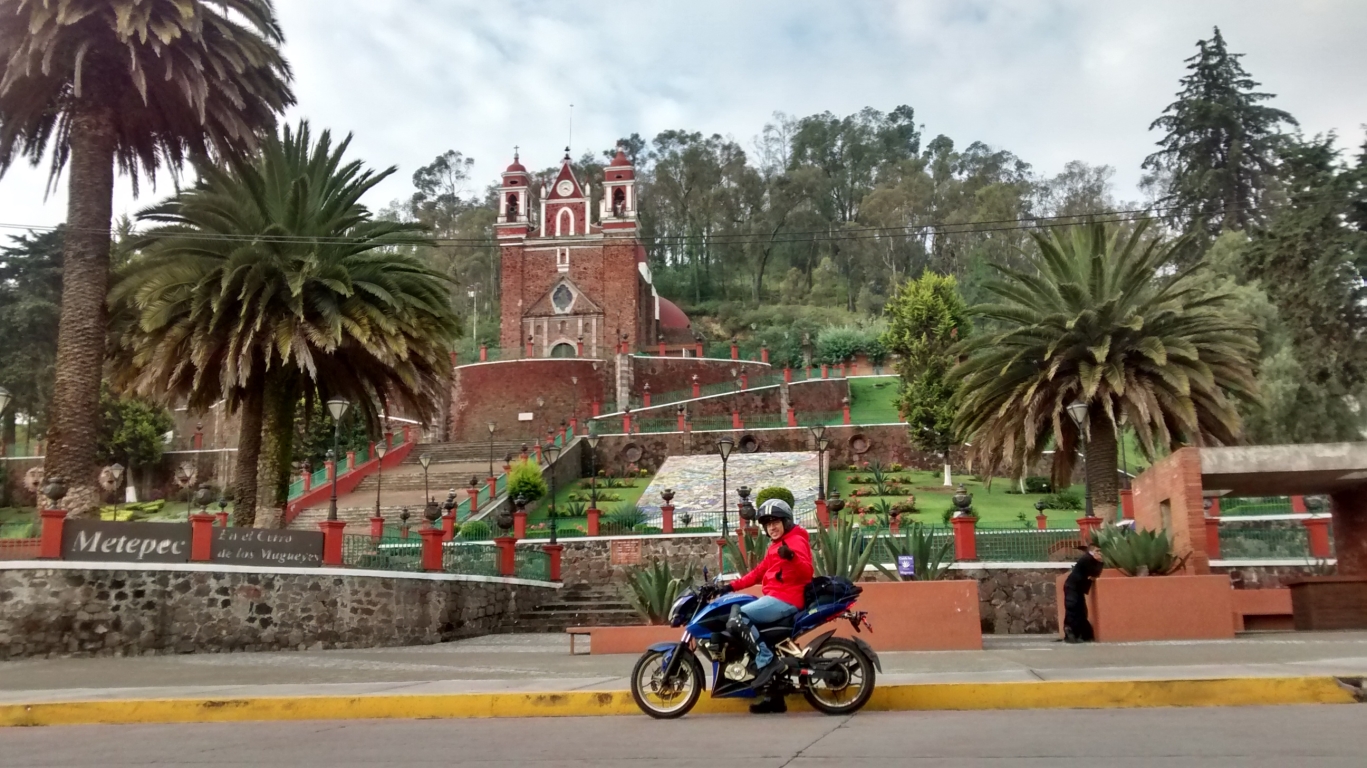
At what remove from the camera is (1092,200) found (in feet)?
→ 219

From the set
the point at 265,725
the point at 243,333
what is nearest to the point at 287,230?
the point at 243,333

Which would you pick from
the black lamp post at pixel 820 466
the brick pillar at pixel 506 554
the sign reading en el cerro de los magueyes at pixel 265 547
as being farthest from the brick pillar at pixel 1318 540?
the sign reading en el cerro de los magueyes at pixel 265 547

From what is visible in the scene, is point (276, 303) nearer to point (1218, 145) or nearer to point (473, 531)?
point (473, 531)

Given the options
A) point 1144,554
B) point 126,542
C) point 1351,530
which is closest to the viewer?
point 1144,554

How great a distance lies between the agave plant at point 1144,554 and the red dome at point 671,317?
173ft

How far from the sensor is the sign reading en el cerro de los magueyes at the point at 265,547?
1514 centimetres

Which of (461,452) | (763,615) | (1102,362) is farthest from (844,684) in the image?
(461,452)

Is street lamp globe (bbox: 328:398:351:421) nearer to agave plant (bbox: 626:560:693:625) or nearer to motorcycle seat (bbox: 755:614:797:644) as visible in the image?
agave plant (bbox: 626:560:693:625)

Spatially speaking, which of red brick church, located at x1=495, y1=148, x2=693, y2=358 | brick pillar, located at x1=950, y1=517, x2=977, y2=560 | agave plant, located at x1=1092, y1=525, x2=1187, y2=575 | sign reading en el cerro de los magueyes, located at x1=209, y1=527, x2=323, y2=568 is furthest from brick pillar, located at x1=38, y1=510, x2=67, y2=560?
red brick church, located at x1=495, y1=148, x2=693, y2=358

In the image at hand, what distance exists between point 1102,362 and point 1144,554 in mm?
7069

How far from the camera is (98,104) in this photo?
17.6 meters

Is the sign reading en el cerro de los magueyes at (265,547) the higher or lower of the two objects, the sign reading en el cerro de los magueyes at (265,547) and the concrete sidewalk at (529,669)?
the higher

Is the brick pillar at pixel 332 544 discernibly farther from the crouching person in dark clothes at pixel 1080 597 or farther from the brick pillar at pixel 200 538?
the crouching person in dark clothes at pixel 1080 597

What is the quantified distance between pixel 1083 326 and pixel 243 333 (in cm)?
1528
